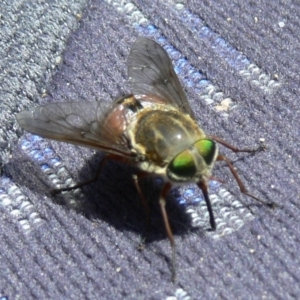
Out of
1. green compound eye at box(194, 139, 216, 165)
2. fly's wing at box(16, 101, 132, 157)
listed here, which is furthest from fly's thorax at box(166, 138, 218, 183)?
fly's wing at box(16, 101, 132, 157)

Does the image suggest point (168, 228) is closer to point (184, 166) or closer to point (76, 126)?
point (184, 166)

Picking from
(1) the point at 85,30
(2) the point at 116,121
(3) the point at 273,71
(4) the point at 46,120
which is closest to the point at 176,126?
(2) the point at 116,121

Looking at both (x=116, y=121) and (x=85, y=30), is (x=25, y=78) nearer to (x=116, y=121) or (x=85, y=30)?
(x=85, y=30)

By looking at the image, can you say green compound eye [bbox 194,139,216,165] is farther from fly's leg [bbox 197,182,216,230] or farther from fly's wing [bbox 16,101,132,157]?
fly's wing [bbox 16,101,132,157]

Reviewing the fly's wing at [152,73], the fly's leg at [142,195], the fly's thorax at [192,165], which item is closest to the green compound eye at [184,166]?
the fly's thorax at [192,165]

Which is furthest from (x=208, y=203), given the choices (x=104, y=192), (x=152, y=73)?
(x=152, y=73)

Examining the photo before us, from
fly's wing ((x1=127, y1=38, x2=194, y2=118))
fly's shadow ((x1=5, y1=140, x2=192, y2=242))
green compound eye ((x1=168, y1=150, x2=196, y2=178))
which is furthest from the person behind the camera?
fly's wing ((x1=127, y1=38, x2=194, y2=118))

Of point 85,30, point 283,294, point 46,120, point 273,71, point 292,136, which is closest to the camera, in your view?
point 283,294

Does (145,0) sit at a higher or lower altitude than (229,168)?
higher
